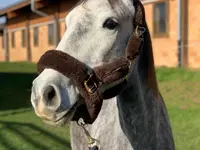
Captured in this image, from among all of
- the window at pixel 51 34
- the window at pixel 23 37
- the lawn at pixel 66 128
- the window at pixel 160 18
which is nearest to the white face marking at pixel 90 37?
the lawn at pixel 66 128

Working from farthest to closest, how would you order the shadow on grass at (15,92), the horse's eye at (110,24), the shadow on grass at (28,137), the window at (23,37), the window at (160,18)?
the window at (23,37) < the window at (160,18) < the shadow on grass at (15,92) < the shadow on grass at (28,137) < the horse's eye at (110,24)

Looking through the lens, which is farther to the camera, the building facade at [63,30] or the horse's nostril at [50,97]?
the building facade at [63,30]

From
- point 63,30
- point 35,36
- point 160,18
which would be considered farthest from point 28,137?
point 35,36

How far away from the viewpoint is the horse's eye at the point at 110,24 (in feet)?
6.46

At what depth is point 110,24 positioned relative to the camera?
1981 mm

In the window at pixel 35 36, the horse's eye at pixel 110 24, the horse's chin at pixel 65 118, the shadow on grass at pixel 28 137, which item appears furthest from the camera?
the window at pixel 35 36

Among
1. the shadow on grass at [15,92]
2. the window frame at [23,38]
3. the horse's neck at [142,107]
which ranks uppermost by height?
the horse's neck at [142,107]

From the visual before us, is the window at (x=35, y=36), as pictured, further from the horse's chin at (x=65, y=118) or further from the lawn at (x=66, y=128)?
the horse's chin at (x=65, y=118)

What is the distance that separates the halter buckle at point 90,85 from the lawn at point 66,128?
3702 mm

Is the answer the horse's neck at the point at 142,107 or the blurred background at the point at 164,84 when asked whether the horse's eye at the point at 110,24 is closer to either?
the horse's neck at the point at 142,107

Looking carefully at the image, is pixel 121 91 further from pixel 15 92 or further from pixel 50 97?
pixel 15 92

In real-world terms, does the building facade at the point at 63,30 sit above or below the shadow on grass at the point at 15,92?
above

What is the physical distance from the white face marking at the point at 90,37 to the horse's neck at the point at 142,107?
256mm

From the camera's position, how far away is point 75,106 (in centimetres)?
189
